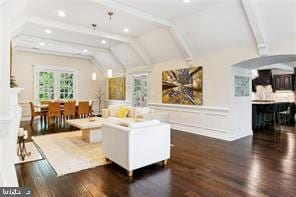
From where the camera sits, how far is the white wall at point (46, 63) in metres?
8.64

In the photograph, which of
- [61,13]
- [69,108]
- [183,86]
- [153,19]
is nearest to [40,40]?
[69,108]

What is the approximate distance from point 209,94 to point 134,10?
3251mm

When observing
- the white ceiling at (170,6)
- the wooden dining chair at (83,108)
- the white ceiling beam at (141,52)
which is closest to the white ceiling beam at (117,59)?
the white ceiling beam at (141,52)

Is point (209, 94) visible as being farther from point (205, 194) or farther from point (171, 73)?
point (205, 194)

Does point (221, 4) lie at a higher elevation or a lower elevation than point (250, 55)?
higher

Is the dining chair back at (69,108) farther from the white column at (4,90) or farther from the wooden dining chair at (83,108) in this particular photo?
the white column at (4,90)

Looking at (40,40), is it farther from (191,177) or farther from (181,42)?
(191,177)

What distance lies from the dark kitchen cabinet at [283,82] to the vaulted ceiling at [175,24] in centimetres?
553

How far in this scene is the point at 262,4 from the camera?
387 cm

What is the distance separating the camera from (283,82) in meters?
9.12

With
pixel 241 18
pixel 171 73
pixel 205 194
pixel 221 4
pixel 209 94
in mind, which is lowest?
pixel 205 194

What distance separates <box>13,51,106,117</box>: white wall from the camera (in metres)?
8.64

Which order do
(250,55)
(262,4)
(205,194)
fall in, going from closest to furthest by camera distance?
(205,194)
(262,4)
(250,55)

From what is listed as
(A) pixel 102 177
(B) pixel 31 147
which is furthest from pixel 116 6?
(B) pixel 31 147
